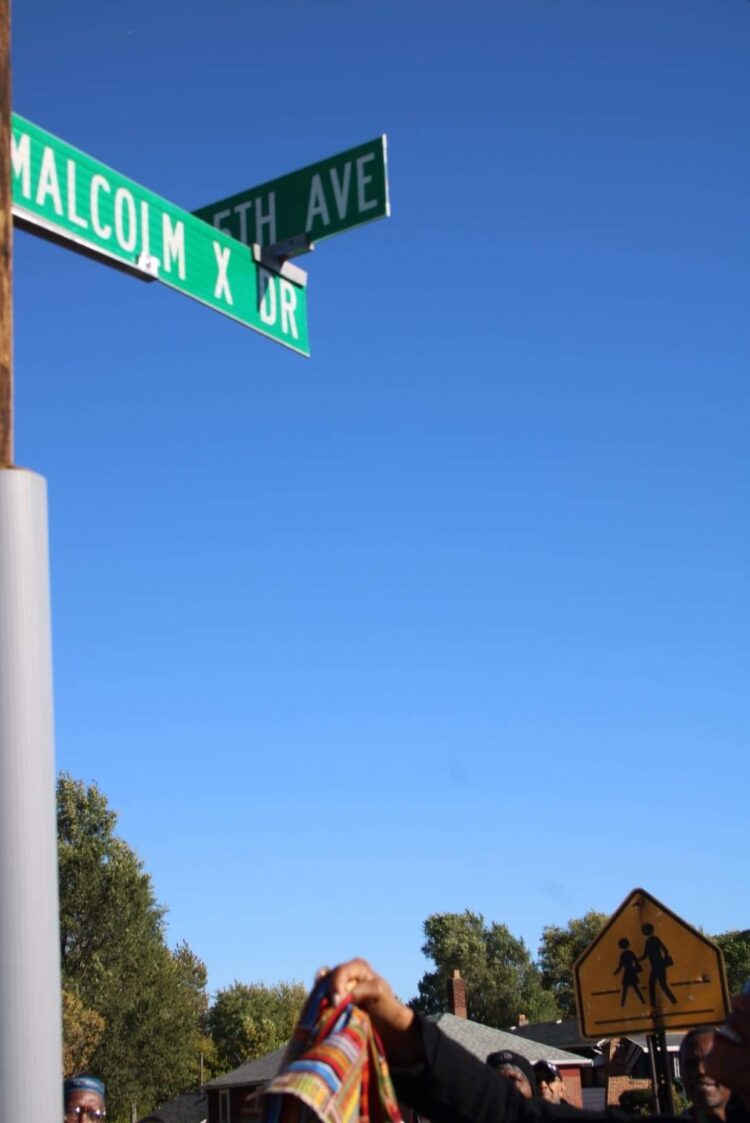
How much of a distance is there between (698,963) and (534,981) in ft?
A: 282

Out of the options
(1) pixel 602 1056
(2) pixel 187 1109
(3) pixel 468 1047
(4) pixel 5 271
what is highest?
(4) pixel 5 271

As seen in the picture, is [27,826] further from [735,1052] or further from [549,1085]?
[549,1085]

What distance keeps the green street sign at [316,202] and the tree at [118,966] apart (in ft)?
141

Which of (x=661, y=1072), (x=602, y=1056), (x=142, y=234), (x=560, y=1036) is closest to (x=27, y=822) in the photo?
(x=142, y=234)

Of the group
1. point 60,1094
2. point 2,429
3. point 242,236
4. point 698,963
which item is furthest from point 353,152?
point 698,963

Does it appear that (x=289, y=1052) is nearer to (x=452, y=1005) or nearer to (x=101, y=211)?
(x=101, y=211)

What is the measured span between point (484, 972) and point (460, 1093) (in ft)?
286

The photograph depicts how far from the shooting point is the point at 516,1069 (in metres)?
7.12

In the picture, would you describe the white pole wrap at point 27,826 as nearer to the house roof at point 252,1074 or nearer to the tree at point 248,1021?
the house roof at point 252,1074

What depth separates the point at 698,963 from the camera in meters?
7.73

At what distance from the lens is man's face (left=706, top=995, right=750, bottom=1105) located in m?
2.46

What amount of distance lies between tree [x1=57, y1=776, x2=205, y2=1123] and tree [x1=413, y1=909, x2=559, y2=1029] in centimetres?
3681

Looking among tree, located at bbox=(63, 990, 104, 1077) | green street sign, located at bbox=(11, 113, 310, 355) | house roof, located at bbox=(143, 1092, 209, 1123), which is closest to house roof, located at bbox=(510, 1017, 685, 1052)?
house roof, located at bbox=(143, 1092, 209, 1123)

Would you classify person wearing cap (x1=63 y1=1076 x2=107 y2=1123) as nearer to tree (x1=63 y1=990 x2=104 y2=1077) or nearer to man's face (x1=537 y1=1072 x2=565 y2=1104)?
man's face (x1=537 y1=1072 x2=565 y2=1104)
